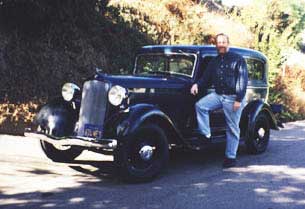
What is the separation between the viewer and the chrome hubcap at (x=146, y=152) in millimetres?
5930

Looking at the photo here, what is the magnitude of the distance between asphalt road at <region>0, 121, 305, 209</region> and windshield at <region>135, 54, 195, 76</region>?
1.48 meters

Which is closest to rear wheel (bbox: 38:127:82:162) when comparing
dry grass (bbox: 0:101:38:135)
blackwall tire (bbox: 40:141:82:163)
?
blackwall tire (bbox: 40:141:82:163)

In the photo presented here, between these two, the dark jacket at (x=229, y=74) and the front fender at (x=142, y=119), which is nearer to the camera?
the front fender at (x=142, y=119)

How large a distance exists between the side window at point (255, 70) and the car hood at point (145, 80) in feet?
5.78

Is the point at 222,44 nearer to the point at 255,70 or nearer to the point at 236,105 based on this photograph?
the point at 236,105

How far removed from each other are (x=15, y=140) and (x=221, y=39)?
4.26m

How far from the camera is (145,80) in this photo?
21.3ft

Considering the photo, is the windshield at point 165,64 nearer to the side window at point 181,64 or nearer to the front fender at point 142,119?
the side window at point 181,64

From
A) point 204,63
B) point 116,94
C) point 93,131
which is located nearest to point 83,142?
point 93,131

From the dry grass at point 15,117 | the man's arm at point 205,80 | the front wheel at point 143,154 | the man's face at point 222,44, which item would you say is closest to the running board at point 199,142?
the front wheel at point 143,154

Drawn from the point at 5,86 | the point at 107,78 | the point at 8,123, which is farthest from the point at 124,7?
the point at 107,78

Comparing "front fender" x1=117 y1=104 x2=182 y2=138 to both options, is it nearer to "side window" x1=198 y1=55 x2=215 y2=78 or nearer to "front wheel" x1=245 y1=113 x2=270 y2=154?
"side window" x1=198 y1=55 x2=215 y2=78

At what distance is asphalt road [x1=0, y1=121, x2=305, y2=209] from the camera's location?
501 cm

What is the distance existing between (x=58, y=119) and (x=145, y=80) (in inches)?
52.8
